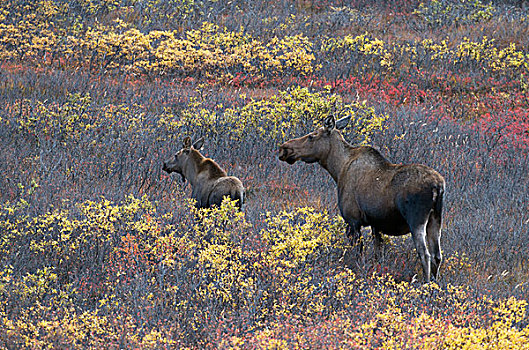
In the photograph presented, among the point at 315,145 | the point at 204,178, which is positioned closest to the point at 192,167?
the point at 204,178

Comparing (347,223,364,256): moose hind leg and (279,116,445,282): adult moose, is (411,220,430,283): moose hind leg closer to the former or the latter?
(279,116,445,282): adult moose

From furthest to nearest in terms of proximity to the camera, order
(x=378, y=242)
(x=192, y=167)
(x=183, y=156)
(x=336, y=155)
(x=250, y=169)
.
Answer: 1. (x=250, y=169)
2. (x=183, y=156)
3. (x=192, y=167)
4. (x=336, y=155)
5. (x=378, y=242)

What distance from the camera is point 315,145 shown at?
26.2 ft

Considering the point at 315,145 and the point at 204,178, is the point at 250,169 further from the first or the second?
the point at 315,145

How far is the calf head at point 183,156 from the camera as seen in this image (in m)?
9.81

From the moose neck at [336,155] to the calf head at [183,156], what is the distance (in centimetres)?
260

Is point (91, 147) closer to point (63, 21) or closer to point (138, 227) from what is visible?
point (138, 227)

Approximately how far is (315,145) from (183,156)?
2692 mm

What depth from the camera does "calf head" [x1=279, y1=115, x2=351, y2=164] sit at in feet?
26.0

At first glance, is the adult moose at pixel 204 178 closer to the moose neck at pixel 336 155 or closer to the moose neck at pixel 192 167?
the moose neck at pixel 192 167

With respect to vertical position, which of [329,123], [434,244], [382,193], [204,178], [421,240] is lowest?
[204,178]

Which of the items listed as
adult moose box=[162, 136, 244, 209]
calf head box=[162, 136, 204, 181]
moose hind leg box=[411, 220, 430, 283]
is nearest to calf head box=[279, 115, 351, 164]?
adult moose box=[162, 136, 244, 209]

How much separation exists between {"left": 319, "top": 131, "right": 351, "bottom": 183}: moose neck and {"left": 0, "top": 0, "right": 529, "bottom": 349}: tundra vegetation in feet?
2.35

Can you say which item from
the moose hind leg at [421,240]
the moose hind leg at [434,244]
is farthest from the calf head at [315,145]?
the moose hind leg at [421,240]
